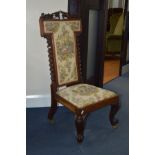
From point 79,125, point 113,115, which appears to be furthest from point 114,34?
point 79,125

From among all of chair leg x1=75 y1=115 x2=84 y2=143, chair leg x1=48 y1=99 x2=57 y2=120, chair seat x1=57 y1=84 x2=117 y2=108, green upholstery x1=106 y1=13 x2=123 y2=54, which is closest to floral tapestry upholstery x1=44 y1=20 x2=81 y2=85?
chair seat x1=57 y1=84 x2=117 y2=108

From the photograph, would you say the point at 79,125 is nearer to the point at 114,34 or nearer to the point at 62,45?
the point at 62,45

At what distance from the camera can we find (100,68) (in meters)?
3.45

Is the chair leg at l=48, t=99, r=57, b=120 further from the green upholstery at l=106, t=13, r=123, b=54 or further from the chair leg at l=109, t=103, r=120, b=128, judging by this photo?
the green upholstery at l=106, t=13, r=123, b=54

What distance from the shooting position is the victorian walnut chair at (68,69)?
218cm

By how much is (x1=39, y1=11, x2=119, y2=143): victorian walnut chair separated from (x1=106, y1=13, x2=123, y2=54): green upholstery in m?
3.21

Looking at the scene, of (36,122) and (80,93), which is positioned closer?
(80,93)

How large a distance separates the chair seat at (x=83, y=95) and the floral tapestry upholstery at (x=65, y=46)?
132mm
